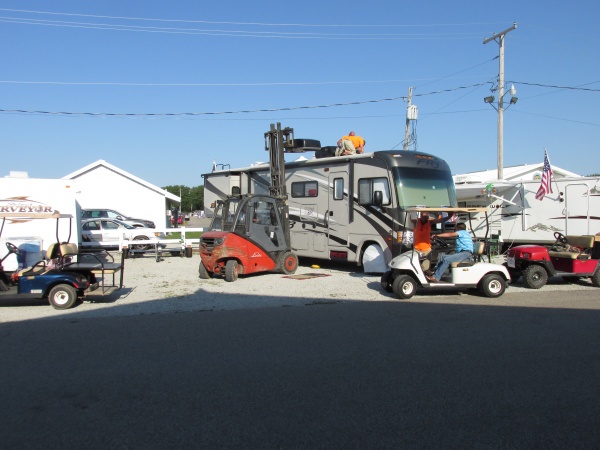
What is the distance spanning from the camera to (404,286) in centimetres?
980

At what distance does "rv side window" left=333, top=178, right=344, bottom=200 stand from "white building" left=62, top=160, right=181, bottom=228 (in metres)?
20.4

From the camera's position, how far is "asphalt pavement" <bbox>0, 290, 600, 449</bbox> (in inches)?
152

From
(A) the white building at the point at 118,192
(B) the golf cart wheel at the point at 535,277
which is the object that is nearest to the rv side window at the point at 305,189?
(B) the golf cart wheel at the point at 535,277

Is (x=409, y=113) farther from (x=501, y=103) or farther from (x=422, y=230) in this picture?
(x=422, y=230)

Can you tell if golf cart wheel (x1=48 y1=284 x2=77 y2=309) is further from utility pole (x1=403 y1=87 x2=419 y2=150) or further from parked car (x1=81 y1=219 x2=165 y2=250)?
utility pole (x1=403 y1=87 x2=419 y2=150)

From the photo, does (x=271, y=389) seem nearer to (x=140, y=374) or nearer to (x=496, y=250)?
(x=140, y=374)

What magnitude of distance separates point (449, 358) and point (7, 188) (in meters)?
12.2

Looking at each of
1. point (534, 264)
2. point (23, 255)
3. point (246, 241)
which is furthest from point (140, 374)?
point (534, 264)

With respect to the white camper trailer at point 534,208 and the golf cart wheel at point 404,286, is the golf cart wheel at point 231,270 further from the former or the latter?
the white camper trailer at point 534,208

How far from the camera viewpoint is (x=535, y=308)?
28.8ft

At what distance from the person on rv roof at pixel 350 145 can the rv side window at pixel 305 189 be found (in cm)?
119

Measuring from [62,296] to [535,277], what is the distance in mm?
9933

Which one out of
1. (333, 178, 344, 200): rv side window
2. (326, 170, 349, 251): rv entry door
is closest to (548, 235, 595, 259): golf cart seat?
(326, 170, 349, 251): rv entry door

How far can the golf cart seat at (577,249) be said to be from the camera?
37.4 ft
